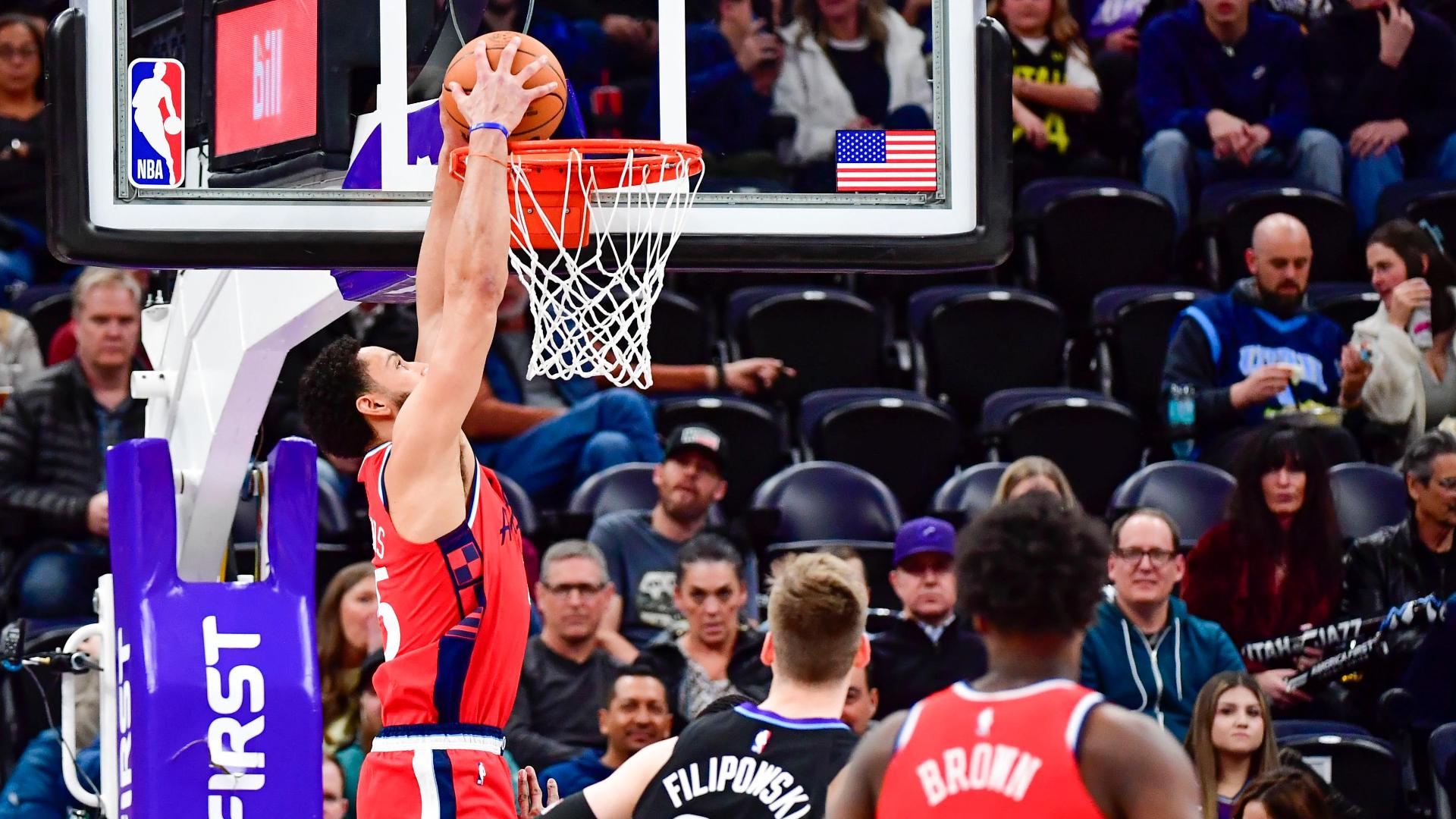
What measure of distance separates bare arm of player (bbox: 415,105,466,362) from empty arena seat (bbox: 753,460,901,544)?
3640 millimetres

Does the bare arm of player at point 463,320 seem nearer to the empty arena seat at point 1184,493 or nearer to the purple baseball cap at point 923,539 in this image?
the purple baseball cap at point 923,539

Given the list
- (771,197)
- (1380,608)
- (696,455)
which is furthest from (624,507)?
(771,197)

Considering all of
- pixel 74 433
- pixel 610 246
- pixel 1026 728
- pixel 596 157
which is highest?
pixel 596 157

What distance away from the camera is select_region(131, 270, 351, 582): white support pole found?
5.15m

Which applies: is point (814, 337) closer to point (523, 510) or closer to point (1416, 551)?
point (523, 510)

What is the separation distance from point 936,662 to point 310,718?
2.66 metres

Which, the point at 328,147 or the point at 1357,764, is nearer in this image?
the point at 328,147

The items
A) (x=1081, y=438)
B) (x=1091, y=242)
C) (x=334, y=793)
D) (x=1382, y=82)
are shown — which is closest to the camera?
(x=334, y=793)

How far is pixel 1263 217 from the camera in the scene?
389 inches

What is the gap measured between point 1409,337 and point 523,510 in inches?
150

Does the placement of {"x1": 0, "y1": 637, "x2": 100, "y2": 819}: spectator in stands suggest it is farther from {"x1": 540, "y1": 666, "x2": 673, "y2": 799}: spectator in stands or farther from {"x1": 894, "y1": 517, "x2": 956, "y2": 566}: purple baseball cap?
{"x1": 894, "y1": 517, "x2": 956, "y2": 566}: purple baseball cap

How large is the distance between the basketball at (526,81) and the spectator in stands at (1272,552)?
387 cm

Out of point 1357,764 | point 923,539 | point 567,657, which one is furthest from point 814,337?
point 1357,764

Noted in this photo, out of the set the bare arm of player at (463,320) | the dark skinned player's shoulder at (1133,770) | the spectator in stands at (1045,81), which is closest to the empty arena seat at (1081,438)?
the spectator in stands at (1045,81)
